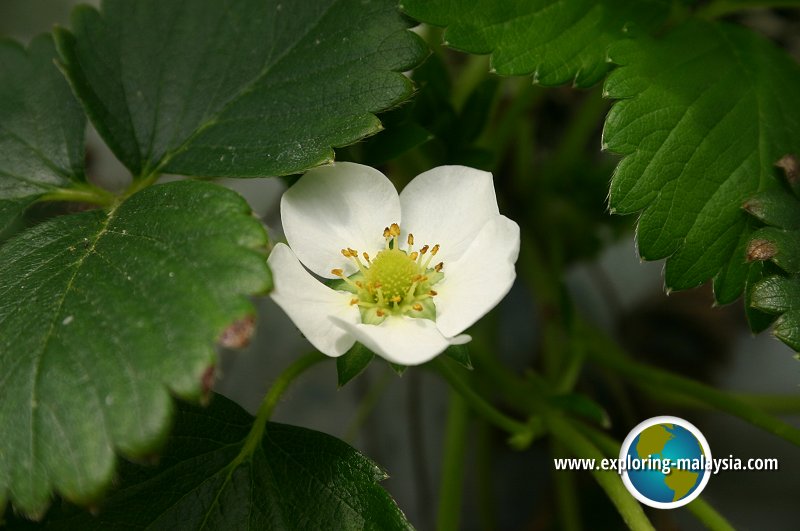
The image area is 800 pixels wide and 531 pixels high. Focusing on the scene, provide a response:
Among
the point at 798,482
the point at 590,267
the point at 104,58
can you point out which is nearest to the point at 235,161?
the point at 104,58

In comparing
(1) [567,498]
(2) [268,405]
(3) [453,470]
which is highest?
(2) [268,405]

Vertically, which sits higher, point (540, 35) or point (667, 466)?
point (540, 35)

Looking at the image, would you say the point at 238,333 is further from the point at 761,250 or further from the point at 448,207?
the point at 761,250

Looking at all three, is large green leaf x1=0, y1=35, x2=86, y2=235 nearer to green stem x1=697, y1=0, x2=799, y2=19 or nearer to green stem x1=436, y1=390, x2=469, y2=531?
green stem x1=436, y1=390, x2=469, y2=531

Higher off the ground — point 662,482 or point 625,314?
point 662,482

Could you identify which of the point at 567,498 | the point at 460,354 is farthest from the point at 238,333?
the point at 567,498

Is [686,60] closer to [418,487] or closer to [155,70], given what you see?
[155,70]

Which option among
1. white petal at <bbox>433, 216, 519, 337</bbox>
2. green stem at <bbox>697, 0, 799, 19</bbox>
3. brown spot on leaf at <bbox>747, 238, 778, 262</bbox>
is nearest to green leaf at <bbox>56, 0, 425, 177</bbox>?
white petal at <bbox>433, 216, 519, 337</bbox>

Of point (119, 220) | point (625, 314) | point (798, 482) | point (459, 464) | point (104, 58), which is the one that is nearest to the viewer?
point (119, 220)
